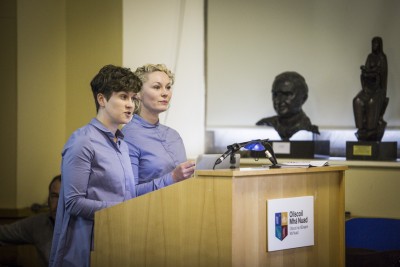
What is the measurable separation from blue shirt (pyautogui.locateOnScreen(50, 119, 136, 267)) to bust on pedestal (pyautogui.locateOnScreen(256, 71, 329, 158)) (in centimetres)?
221

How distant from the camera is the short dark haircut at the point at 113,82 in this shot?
2.51 m

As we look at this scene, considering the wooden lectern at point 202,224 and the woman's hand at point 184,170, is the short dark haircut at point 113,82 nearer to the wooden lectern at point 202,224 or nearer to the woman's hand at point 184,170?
the woman's hand at point 184,170

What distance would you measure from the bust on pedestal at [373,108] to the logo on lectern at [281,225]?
2151mm

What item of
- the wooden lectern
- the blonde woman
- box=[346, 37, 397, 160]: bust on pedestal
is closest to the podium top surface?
the wooden lectern

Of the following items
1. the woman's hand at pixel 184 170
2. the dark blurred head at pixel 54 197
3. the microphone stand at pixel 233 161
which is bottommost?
the dark blurred head at pixel 54 197

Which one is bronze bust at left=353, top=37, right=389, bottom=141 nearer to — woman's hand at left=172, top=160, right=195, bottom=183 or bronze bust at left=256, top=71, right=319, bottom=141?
bronze bust at left=256, top=71, right=319, bottom=141

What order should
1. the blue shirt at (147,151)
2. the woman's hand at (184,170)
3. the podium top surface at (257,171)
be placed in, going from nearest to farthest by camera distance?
the podium top surface at (257,171), the woman's hand at (184,170), the blue shirt at (147,151)

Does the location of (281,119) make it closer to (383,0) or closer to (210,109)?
(210,109)

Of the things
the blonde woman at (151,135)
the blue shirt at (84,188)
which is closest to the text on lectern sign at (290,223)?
the blue shirt at (84,188)

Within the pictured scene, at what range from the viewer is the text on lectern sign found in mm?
2299

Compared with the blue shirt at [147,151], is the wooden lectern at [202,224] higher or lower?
lower

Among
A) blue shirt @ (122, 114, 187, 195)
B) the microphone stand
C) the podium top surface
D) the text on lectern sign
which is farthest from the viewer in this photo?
blue shirt @ (122, 114, 187, 195)

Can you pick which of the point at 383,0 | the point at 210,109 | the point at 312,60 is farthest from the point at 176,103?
the point at 383,0

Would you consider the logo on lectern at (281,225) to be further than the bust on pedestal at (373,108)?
No
